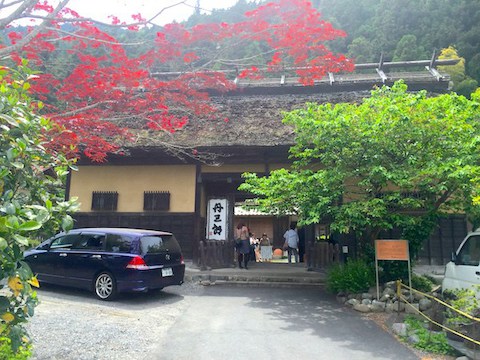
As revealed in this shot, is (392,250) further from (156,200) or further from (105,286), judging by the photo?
(156,200)

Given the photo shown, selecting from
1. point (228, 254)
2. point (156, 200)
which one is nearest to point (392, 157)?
point (228, 254)

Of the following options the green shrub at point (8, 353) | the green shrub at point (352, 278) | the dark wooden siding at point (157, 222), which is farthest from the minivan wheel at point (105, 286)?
the green shrub at point (352, 278)

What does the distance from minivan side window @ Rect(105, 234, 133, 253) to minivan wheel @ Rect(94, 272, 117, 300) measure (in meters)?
0.56

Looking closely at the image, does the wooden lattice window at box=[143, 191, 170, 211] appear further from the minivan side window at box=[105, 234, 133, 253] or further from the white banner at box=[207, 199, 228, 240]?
the minivan side window at box=[105, 234, 133, 253]

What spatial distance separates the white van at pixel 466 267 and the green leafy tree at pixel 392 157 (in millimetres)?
965

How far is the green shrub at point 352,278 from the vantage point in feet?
26.4

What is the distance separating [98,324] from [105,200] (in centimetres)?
714

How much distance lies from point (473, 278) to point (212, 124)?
29.0ft

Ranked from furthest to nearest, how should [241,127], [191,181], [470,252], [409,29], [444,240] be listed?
[409,29] < [191,181] < [241,127] < [444,240] < [470,252]

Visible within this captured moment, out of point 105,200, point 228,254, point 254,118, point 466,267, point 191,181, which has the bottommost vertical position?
point 228,254

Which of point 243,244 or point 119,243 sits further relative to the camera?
point 243,244

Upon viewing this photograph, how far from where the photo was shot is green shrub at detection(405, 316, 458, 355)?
512cm

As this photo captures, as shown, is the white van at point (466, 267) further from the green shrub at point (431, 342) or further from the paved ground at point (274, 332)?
the paved ground at point (274, 332)

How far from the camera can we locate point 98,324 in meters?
5.84
